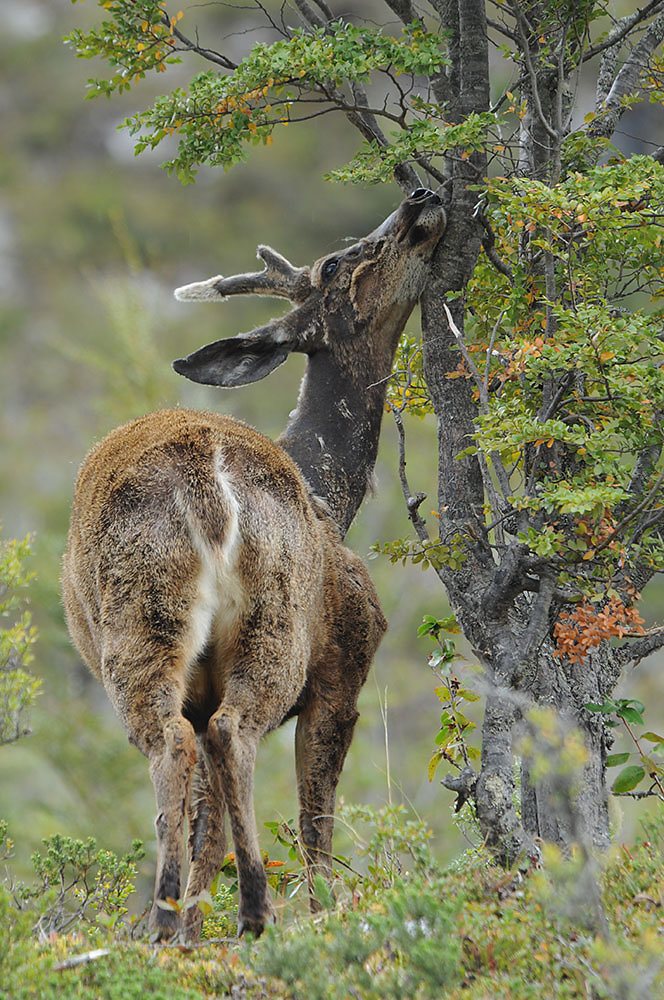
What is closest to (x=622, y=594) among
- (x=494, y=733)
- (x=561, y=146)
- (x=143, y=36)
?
(x=494, y=733)

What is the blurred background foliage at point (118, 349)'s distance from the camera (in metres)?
16.6

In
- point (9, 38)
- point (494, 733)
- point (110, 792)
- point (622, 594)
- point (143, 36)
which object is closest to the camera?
point (494, 733)

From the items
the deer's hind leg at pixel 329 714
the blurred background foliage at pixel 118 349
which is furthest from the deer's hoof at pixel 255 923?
the blurred background foliage at pixel 118 349

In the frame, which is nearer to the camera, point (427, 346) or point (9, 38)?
point (427, 346)

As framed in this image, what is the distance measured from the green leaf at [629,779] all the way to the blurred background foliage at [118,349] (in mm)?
374

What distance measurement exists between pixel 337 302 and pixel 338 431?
2.49 ft

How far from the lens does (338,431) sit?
21.9ft

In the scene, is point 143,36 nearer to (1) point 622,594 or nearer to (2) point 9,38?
(1) point 622,594

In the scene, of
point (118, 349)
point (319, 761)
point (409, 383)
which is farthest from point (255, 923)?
point (118, 349)

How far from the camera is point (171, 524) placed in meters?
4.86

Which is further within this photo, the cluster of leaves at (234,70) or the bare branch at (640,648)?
the cluster of leaves at (234,70)

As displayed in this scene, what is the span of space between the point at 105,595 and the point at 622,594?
245cm

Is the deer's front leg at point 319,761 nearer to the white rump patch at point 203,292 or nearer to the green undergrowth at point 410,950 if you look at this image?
the green undergrowth at point 410,950

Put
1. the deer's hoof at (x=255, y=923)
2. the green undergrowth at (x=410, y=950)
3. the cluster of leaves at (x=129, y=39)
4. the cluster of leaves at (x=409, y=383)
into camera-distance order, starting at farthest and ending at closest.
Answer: the cluster of leaves at (x=409, y=383), the cluster of leaves at (x=129, y=39), the deer's hoof at (x=255, y=923), the green undergrowth at (x=410, y=950)
